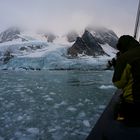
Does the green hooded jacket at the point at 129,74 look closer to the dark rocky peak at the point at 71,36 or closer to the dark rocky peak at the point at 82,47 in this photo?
the dark rocky peak at the point at 82,47

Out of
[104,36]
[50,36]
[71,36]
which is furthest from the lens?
[50,36]

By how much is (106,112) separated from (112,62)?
718 millimetres

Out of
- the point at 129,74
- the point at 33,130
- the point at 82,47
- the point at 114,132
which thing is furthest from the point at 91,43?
the point at 114,132

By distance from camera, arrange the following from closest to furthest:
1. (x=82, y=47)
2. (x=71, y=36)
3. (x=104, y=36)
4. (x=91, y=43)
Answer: (x=82, y=47) < (x=91, y=43) < (x=104, y=36) < (x=71, y=36)

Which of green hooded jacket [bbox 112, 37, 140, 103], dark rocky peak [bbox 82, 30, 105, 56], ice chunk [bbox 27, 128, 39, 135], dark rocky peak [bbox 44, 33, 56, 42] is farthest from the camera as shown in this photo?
dark rocky peak [bbox 44, 33, 56, 42]

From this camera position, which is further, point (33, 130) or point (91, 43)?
point (91, 43)

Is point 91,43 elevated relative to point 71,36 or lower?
lower

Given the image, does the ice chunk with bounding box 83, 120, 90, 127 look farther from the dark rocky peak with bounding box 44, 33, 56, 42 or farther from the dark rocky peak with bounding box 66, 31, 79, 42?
the dark rocky peak with bounding box 44, 33, 56, 42

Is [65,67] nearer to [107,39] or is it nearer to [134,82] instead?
[134,82]

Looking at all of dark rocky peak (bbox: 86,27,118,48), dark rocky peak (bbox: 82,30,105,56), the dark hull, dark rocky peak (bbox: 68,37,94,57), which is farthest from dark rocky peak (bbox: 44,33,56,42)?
the dark hull

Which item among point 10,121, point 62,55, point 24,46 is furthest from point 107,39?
point 10,121

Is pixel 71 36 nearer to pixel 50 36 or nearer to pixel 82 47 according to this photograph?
pixel 50 36

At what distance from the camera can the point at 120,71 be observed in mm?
2967

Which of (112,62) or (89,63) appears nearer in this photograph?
(112,62)
